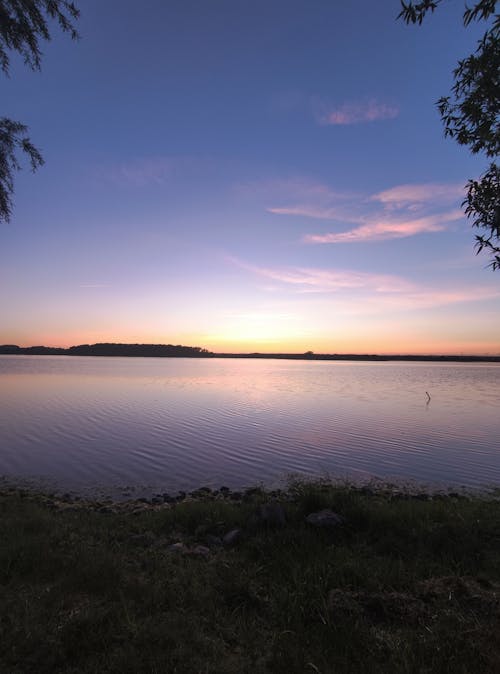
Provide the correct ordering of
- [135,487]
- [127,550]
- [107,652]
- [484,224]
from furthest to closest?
1. [135,487]
2. [127,550]
3. [484,224]
4. [107,652]

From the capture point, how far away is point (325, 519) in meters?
9.38

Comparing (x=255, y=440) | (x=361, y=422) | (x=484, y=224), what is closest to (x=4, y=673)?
(x=484, y=224)

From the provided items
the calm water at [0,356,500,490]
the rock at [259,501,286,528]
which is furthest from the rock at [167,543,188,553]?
the calm water at [0,356,500,490]

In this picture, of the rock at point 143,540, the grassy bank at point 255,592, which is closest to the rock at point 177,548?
the grassy bank at point 255,592

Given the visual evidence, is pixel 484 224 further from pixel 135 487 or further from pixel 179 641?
pixel 135 487

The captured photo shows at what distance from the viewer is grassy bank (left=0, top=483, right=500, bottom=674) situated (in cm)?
449

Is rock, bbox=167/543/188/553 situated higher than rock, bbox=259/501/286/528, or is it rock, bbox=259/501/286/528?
rock, bbox=259/501/286/528

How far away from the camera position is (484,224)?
281 inches

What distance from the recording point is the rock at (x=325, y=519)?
9.24 metres

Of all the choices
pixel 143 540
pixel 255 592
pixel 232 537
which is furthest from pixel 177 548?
pixel 255 592

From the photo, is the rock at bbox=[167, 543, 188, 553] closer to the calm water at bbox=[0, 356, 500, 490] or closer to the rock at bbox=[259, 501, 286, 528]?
the rock at bbox=[259, 501, 286, 528]

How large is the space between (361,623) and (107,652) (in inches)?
122

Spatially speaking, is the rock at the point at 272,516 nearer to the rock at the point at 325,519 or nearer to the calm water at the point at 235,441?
the rock at the point at 325,519

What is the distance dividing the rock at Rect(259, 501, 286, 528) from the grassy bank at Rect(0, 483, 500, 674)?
0.03 m
